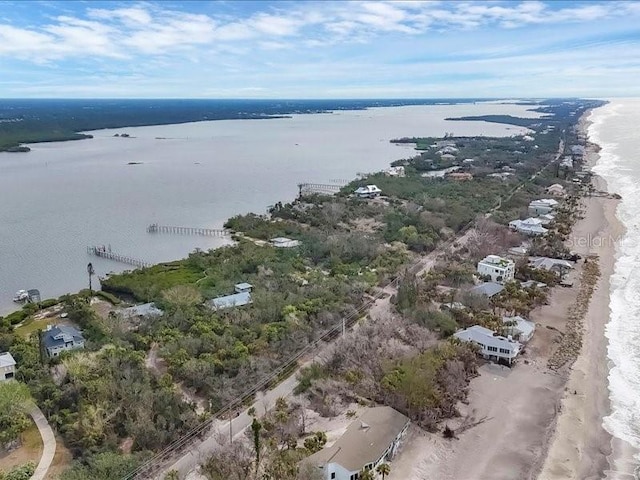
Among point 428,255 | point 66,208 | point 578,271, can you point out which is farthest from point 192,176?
point 578,271

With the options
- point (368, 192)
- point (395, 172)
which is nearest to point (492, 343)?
point (368, 192)

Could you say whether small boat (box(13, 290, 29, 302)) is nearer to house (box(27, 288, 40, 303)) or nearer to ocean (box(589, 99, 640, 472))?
house (box(27, 288, 40, 303))

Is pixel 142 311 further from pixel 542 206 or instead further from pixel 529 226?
pixel 542 206

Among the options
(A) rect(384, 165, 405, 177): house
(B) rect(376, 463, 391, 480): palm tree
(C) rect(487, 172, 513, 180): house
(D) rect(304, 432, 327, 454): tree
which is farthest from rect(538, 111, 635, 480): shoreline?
(A) rect(384, 165, 405, 177): house

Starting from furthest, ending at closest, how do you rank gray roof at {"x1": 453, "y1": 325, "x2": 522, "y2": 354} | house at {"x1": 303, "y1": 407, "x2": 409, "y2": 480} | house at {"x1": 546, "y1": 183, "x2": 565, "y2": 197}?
house at {"x1": 546, "y1": 183, "x2": 565, "y2": 197} < gray roof at {"x1": 453, "y1": 325, "x2": 522, "y2": 354} < house at {"x1": 303, "y1": 407, "x2": 409, "y2": 480}

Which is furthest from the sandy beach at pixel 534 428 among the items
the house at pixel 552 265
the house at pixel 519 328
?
the house at pixel 552 265

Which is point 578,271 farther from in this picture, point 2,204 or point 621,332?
point 2,204

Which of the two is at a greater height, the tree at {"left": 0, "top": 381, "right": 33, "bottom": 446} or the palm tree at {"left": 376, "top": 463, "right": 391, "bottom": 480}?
the tree at {"left": 0, "top": 381, "right": 33, "bottom": 446}

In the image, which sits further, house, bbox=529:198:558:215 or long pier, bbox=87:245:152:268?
house, bbox=529:198:558:215
